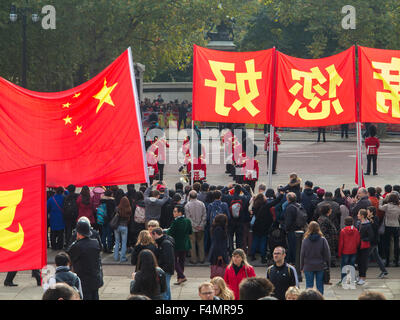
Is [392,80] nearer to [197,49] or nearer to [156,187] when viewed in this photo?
[197,49]

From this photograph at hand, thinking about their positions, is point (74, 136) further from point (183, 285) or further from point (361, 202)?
point (361, 202)

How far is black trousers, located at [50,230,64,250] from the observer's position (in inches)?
587

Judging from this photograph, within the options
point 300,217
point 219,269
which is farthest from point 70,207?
point 300,217

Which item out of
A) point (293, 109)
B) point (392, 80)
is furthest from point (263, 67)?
point (392, 80)

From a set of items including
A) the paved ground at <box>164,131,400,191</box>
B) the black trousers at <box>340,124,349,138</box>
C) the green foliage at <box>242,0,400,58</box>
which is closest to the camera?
the paved ground at <box>164,131,400,191</box>

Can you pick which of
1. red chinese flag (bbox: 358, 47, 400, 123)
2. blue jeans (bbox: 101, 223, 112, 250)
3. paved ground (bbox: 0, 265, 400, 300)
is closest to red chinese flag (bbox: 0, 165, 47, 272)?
paved ground (bbox: 0, 265, 400, 300)

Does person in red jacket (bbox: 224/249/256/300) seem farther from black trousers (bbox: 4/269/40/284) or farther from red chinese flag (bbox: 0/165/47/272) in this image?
black trousers (bbox: 4/269/40/284)

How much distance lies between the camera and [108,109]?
10.6m

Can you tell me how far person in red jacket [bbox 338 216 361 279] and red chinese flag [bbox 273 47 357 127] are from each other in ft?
10.1

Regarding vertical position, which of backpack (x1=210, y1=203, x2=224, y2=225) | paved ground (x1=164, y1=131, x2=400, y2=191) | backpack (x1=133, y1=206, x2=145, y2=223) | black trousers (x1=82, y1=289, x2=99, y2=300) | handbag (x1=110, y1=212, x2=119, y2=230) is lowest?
paved ground (x1=164, y1=131, x2=400, y2=191)

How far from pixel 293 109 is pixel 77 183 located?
238 inches

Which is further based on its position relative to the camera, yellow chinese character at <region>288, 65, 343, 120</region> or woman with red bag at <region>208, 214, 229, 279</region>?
yellow chinese character at <region>288, 65, 343, 120</region>

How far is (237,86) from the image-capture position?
14984mm

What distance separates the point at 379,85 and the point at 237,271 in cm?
705
